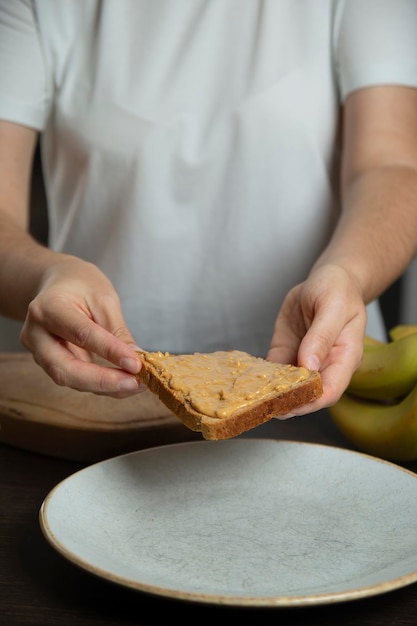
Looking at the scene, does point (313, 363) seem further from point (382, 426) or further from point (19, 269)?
point (19, 269)

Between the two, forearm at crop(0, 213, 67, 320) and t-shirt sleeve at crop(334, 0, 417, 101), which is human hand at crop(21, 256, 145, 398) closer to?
forearm at crop(0, 213, 67, 320)

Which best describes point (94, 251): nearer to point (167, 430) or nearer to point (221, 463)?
point (167, 430)

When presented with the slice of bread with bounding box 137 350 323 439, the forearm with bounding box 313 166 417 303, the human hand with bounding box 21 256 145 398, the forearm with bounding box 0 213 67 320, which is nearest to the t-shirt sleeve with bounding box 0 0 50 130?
the forearm with bounding box 0 213 67 320

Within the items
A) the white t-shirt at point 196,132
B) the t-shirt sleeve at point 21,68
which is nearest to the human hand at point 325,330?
the white t-shirt at point 196,132

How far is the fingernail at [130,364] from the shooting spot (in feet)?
2.98

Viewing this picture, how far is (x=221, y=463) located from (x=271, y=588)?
1.00 ft

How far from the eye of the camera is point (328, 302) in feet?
3.23

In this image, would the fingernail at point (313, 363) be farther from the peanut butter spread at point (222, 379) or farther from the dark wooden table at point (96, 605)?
the dark wooden table at point (96, 605)

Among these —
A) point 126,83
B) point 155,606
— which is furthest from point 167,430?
point 126,83

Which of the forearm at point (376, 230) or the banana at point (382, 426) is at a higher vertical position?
→ the forearm at point (376, 230)

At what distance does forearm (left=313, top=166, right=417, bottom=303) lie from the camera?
118 cm

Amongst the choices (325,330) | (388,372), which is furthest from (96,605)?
(388,372)

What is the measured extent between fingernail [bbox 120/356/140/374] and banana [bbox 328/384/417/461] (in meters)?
0.32

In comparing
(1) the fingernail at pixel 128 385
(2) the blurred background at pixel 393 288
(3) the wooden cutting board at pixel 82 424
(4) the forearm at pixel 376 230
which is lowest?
(2) the blurred background at pixel 393 288
